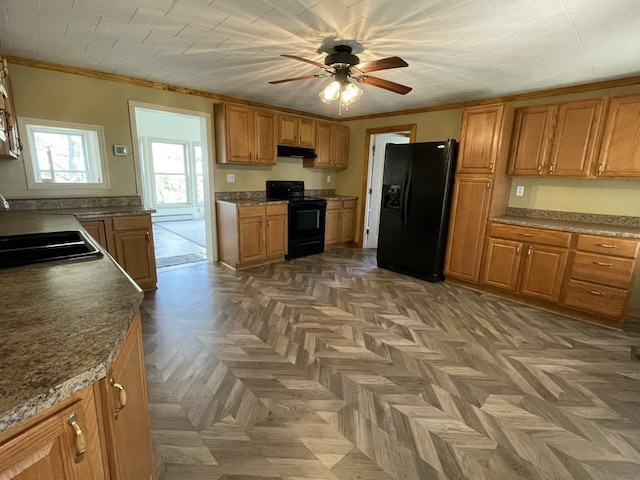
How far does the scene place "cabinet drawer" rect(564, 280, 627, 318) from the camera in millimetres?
2746

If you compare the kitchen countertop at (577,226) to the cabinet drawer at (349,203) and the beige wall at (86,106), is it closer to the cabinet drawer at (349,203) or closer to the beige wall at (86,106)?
the cabinet drawer at (349,203)

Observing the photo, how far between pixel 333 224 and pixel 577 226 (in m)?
3.21

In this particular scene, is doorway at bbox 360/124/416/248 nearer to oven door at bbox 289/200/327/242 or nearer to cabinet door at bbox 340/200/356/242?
cabinet door at bbox 340/200/356/242

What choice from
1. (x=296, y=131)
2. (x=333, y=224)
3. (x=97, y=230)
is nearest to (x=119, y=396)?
(x=97, y=230)

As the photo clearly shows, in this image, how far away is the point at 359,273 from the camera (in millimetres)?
4188

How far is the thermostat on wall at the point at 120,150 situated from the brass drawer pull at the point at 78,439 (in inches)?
139

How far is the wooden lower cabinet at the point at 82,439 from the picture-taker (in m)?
0.57

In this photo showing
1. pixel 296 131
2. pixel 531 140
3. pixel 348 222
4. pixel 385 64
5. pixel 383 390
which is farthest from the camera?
pixel 348 222

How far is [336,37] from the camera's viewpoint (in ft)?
7.50

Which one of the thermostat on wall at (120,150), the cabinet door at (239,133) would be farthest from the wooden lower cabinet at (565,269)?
the thermostat on wall at (120,150)

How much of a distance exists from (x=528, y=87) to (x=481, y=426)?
3.41 m

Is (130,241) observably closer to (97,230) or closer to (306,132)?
(97,230)

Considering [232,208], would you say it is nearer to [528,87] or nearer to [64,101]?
[64,101]

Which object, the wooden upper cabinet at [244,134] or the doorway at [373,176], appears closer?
the wooden upper cabinet at [244,134]
